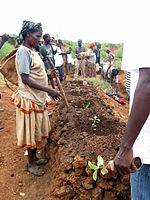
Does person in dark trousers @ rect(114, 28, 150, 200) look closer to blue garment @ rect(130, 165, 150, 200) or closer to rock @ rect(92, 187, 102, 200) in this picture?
blue garment @ rect(130, 165, 150, 200)

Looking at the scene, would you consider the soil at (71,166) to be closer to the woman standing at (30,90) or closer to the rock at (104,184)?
the rock at (104,184)

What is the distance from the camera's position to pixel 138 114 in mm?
1047

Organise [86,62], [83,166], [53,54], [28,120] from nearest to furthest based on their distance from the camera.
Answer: [83,166], [28,120], [53,54], [86,62]

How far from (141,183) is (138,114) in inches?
19.9

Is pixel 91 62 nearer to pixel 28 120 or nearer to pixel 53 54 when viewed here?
pixel 53 54

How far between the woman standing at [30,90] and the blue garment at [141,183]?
5.56 feet

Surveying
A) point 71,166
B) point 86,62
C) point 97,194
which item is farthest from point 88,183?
point 86,62

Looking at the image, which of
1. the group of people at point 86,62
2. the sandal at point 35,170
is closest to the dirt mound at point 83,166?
the sandal at point 35,170

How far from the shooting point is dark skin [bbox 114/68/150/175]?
1019 millimetres

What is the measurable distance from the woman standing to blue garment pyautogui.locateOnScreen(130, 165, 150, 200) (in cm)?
169

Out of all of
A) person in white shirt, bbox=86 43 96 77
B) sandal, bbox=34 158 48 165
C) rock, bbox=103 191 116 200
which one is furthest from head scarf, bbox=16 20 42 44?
person in white shirt, bbox=86 43 96 77

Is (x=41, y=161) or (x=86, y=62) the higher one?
(x=86, y=62)

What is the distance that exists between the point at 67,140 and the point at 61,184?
0.61 meters

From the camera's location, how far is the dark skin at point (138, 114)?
3.34ft
